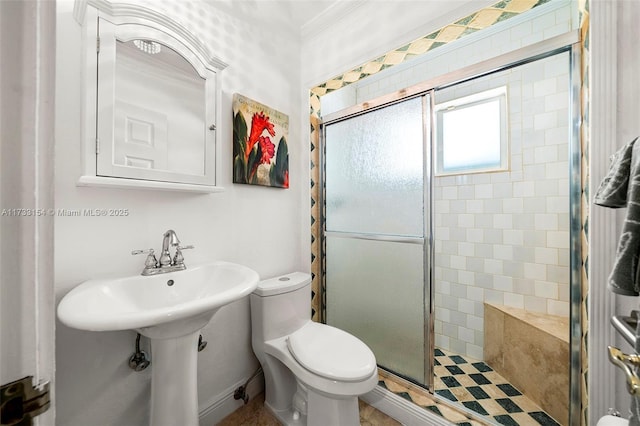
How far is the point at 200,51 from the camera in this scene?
1233mm

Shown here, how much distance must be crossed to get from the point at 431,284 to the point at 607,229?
2.45 ft

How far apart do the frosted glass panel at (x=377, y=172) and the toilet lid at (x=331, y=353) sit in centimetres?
67

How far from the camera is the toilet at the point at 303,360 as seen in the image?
1.08 meters

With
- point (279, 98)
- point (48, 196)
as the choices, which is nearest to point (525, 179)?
point (279, 98)

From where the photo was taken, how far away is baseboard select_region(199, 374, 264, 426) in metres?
1.30

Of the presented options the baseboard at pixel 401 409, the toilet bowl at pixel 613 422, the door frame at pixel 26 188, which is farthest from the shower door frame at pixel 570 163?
the door frame at pixel 26 188

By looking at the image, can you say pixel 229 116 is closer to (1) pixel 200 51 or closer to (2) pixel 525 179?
(1) pixel 200 51

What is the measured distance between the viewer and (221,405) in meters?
1.36

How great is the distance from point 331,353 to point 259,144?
1.19 meters

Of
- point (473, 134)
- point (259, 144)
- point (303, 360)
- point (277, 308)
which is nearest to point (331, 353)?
point (303, 360)

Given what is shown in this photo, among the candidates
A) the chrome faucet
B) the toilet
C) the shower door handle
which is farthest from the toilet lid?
the shower door handle

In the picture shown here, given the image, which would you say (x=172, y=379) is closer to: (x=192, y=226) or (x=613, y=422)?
(x=192, y=226)

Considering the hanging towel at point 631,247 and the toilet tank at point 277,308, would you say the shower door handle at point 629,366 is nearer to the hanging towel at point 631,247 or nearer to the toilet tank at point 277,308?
the hanging towel at point 631,247

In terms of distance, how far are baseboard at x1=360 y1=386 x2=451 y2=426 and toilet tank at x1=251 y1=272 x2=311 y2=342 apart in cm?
59
